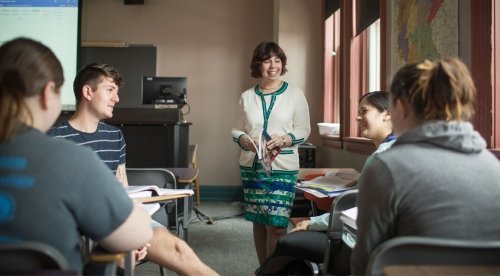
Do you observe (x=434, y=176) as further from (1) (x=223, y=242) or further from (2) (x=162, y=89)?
(2) (x=162, y=89)

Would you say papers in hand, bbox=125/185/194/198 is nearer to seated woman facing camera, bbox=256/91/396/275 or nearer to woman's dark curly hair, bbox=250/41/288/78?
seated woman facing camera, bbox=256/91/396/275

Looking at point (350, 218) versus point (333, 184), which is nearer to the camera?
point (350, 218)

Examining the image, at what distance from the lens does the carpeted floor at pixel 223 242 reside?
3098 mm

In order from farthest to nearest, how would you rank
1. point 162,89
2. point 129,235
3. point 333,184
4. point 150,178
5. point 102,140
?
point 162,89 → point 150,178 → point 333,184 → point 102,140 → point 129,235

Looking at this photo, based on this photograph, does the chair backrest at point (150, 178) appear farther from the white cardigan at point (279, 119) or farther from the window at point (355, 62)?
the window at point (355, 62)

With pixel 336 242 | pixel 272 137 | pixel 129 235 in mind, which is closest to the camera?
pixel 129 235

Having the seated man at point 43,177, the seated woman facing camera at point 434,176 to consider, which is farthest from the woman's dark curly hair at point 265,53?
the seated man at point 43,177

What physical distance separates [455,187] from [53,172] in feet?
3.00

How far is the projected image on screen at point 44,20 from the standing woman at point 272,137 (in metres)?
1.87

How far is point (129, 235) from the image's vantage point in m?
1.05

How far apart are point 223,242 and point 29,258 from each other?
3057mm

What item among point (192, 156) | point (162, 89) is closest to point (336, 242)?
point (162, 89)

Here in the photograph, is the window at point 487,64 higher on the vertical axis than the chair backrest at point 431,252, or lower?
higher

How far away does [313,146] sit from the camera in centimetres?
481
